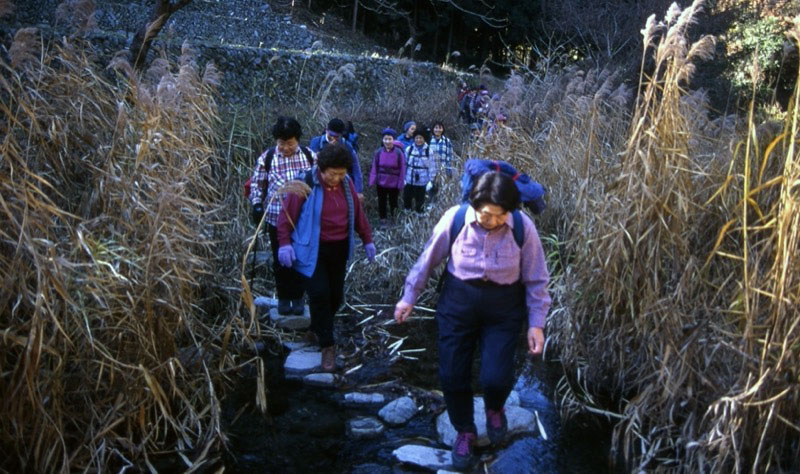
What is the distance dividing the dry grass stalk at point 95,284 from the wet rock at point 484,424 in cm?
126

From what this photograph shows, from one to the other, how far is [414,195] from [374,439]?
19.8ft

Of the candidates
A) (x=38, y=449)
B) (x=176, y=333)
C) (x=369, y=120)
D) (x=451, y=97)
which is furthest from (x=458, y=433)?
(x=451, y=97)

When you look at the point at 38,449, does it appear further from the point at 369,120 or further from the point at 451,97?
the point at 451,97

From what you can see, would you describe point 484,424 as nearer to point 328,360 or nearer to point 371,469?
point 371,469

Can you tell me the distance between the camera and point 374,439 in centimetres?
430

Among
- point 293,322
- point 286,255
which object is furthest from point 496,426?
point 293,322

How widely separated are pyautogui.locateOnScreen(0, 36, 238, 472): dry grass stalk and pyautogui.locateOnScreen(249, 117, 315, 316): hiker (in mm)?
1004

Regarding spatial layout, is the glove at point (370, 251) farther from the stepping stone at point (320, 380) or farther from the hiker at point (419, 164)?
the hiker at point (419, 164)

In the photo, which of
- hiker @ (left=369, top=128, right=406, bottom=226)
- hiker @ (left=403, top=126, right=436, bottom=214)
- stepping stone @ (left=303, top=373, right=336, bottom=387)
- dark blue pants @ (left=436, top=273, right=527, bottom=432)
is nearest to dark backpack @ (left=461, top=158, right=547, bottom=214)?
dark blue pants @ (left=436, top=273, right=527, bottom=432)

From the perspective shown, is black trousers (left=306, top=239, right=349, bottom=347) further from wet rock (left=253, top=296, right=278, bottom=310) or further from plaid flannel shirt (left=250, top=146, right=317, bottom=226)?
wet rock (left=253, top=296, right=278, bottom=310)

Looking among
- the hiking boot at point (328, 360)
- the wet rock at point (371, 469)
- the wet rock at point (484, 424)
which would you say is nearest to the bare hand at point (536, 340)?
the wet rock at point (484, 424)

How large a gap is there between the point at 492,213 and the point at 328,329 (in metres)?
2.02

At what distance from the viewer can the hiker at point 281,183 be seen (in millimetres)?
5805

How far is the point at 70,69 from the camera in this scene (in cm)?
461
